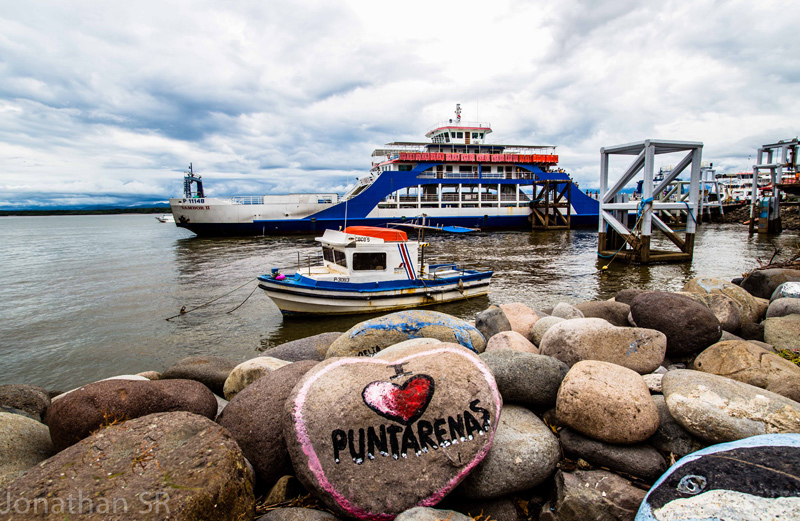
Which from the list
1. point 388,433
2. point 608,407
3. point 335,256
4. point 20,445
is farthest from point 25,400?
point 335,256

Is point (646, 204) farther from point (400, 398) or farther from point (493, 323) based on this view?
point (400, 398)

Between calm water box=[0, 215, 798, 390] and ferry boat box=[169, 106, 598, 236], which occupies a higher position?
ferry boat box=[169, 106, 598, 236]

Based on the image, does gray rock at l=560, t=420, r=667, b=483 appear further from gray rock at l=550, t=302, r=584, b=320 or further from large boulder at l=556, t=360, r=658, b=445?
gray rock at l=550, t=302, r=584, b=320

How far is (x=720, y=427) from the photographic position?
115 inches

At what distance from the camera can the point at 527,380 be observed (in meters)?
3.61

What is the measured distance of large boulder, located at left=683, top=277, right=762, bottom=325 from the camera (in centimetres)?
648

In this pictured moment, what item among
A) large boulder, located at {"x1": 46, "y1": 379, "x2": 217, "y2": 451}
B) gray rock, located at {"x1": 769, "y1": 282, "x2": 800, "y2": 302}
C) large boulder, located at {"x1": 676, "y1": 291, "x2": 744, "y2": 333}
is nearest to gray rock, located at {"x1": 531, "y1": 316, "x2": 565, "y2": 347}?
large boulder, located at {"x1": 676, "y1": 291, "x2": 744, "y2": 333}

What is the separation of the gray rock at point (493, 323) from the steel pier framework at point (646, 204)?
50.1 ft

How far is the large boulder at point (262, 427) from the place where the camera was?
3.11 m

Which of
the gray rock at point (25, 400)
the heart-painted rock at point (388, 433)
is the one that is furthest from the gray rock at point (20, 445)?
the heart-painted rock at point (388, 433)

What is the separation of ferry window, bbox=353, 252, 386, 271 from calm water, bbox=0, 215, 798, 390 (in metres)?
1.61

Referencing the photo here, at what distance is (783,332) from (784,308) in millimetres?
1289

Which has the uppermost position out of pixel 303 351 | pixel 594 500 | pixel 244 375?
pixel 244 375

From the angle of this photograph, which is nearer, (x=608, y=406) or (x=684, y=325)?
(x=608, y=406)
